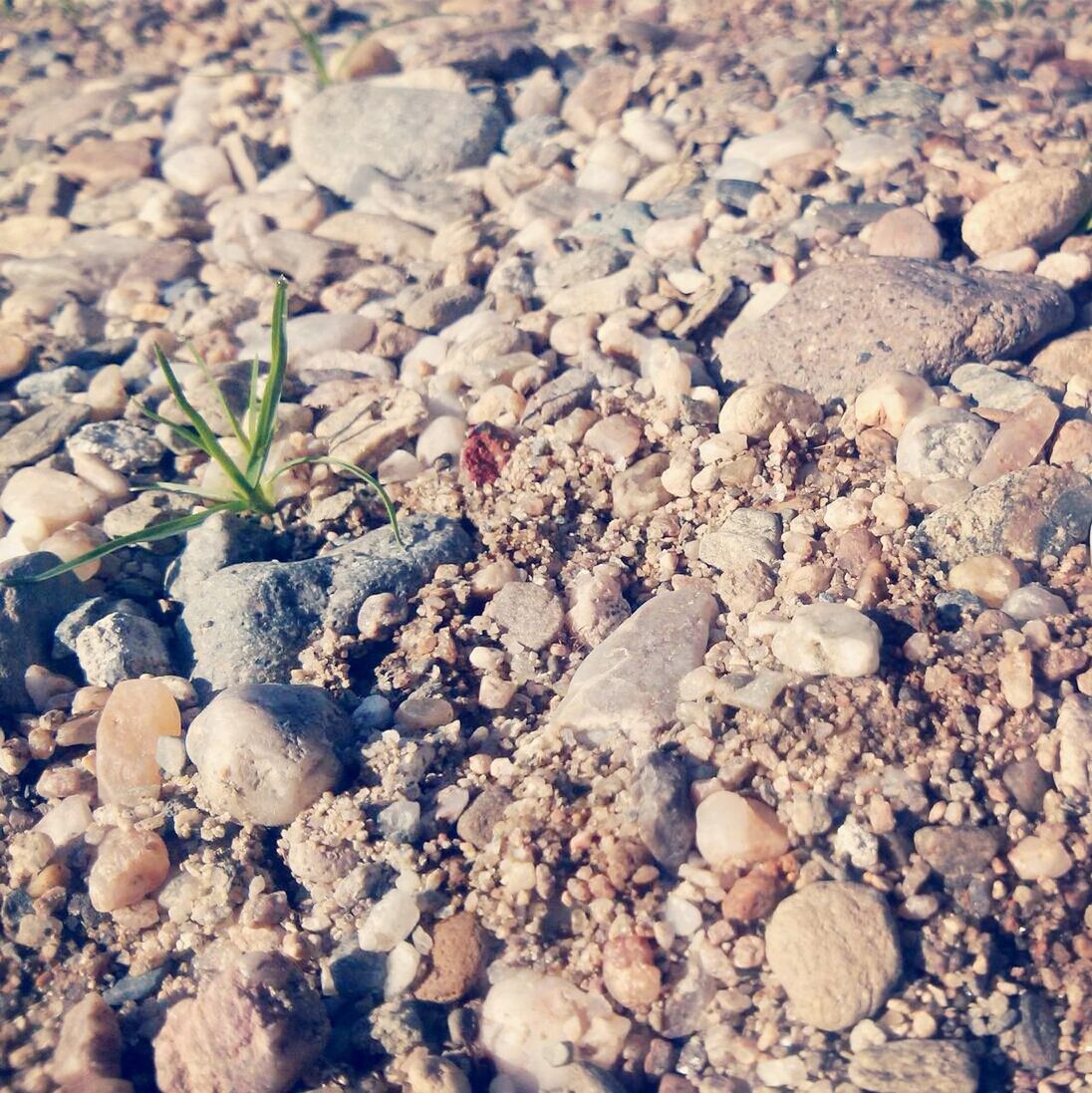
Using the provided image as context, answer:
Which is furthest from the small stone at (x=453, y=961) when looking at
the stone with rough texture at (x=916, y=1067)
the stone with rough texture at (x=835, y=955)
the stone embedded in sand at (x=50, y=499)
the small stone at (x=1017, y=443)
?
the stone embedded in sand at (x=50, y=499)

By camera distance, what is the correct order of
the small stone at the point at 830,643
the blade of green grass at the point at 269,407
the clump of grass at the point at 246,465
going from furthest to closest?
the blade of green grass at the point at 269,407, the clump of grass at the point at 246,465, the small stone at the point at 830,643

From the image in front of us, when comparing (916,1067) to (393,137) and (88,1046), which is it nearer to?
(88,1046)

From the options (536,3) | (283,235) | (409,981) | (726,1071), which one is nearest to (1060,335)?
(726,1071)

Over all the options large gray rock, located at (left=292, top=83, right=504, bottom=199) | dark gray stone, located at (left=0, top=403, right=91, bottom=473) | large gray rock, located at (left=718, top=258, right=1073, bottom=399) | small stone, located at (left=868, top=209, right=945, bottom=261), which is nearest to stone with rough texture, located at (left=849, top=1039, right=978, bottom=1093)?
large gray rock, located at (left=718, top=258, right=1073, bottom=399)

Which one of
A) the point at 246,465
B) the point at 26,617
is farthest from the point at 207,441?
the point at 26,617

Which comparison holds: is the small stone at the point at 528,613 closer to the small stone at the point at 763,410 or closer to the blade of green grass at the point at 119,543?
the small stone at the point at 763,410

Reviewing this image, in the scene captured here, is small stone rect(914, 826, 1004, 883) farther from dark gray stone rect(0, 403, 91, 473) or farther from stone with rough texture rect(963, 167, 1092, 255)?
dark gray stone rect(0, 403, 91, 473)
